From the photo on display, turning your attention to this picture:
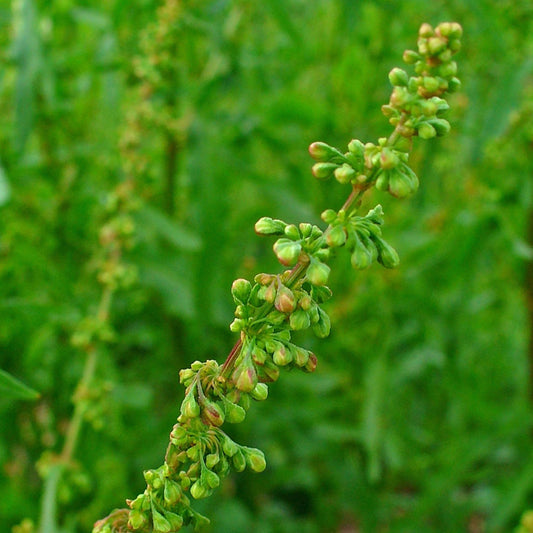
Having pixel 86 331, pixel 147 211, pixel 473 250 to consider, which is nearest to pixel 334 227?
pixel 86 331

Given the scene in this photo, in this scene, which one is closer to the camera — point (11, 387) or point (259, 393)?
point (259, 393)

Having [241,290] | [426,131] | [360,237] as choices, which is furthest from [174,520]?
[426,131]

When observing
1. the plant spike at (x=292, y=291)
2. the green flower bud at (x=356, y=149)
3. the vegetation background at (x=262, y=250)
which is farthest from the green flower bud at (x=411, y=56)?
the vegetation background at (x=262, y=250)

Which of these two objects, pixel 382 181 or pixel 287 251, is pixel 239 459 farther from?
pixel 382 181

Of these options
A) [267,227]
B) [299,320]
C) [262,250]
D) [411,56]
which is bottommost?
[299,320]

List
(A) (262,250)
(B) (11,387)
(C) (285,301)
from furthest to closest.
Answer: (A) (262,250) < (B) (11,387) < (C) (285,301)

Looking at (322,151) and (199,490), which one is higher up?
(322,151)

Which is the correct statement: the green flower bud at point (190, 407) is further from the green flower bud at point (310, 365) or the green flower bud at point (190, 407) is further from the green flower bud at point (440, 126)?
the green flower bud at point (440, 126)
